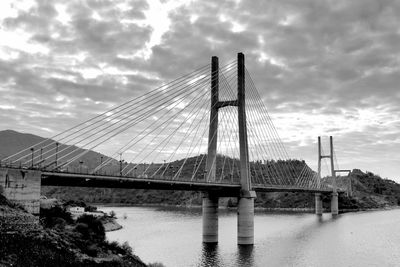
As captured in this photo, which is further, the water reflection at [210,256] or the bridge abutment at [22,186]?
the water reflection at [210,256]

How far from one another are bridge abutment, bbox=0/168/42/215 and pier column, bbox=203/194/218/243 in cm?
3187

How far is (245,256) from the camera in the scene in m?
49.0

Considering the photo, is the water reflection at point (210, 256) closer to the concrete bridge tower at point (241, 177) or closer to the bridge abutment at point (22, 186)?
the concrete bridge tower at point (241, 177)

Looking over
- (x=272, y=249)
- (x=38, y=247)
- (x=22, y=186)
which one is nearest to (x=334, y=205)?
(x=272, y=249)

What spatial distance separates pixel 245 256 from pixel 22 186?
27.4m

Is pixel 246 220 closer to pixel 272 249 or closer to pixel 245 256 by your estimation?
pixel 272 249

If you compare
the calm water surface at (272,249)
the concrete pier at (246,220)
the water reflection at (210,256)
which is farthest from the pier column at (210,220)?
the concrete pier at (246,220)

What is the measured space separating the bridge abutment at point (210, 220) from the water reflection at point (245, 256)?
5152mm

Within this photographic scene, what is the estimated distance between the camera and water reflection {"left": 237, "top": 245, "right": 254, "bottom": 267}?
44750 millimetres

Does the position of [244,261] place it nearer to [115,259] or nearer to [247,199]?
[247,199]

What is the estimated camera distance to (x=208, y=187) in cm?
5866

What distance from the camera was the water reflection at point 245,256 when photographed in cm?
4475

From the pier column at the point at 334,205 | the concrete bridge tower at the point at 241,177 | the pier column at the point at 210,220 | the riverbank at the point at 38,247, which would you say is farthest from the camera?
the pier column at the point at 334,205

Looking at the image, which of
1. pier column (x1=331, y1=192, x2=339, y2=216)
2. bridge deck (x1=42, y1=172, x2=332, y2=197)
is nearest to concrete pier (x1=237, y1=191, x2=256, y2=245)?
bridge deck (x1=42, y1=172, x2=332, y2=197)
